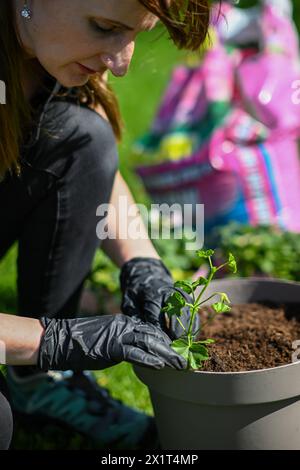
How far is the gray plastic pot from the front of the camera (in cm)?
130

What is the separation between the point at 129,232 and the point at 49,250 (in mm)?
203

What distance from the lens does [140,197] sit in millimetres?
3172

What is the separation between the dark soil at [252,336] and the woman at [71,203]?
11 cm

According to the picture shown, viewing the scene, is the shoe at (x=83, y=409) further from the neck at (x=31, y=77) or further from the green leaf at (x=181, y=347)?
the neck at (x=31, y=77)

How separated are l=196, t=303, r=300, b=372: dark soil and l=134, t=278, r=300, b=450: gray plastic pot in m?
0.07

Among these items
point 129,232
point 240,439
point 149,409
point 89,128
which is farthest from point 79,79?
point 149,409

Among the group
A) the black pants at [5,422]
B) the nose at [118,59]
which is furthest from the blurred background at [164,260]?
the black pants at [5,422]

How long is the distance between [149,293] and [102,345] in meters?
0.24

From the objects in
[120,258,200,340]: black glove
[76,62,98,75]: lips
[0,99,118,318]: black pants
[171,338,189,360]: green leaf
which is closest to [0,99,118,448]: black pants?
[0,99,118,318]: black pants

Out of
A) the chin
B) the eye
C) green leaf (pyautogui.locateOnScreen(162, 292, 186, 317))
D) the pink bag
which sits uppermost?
the pink bag

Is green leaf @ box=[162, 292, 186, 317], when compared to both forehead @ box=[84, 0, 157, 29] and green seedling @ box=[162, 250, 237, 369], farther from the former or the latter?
forehead @ box=[84, 0, 157, 29]

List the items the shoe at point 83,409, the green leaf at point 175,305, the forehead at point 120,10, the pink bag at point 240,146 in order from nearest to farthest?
1. the forehead at point 120,10
2. the green leaf at point 175,305
3. the shoe at point 83,409
4. the pink bag at point 240,146

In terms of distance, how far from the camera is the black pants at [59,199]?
163cm
